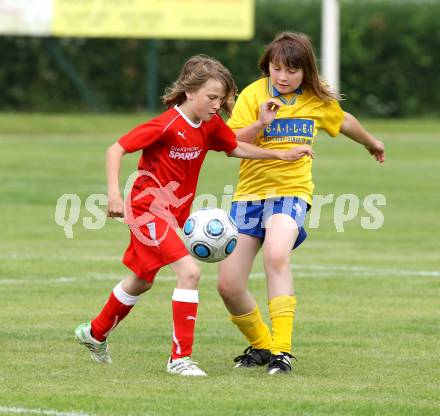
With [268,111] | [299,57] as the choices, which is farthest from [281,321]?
[299,57]

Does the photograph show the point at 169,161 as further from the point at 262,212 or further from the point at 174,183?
the point at 262,212

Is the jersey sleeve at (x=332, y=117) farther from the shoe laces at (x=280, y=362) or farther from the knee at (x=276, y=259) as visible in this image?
the shoe laces at (x=280, y=362)

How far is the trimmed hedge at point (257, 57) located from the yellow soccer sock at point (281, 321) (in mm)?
28878

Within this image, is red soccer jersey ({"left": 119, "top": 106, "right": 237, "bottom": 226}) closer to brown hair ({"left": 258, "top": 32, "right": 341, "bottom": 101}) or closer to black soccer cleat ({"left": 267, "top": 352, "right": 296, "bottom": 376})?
brown hair ({"left": 258, "top": 32, "right": 341, "bottom": 101})

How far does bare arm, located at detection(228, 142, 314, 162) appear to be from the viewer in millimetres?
7570

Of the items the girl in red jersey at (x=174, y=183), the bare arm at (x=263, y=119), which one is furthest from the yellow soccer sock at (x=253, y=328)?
the bare arm at (x=263, y=119)

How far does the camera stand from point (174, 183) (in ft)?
24.2

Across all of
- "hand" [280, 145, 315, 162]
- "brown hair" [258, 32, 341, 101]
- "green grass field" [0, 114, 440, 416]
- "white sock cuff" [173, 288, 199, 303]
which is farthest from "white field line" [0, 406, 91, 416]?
"brown hair" [258, 32, 341, 101]

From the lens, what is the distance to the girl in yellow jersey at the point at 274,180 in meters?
7.57

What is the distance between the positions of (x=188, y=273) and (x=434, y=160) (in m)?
18.1

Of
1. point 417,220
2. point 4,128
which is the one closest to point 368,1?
point 4,128

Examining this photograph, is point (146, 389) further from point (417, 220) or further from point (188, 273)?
point (417, 220)

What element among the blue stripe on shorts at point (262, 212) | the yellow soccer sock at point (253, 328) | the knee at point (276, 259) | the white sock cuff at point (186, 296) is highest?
the blue stripe on shorts at point (262, 212)

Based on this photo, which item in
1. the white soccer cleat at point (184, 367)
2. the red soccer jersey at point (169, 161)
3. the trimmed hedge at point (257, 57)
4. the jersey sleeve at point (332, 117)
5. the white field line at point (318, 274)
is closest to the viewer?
the white soccer cleat at point (184, 367)
